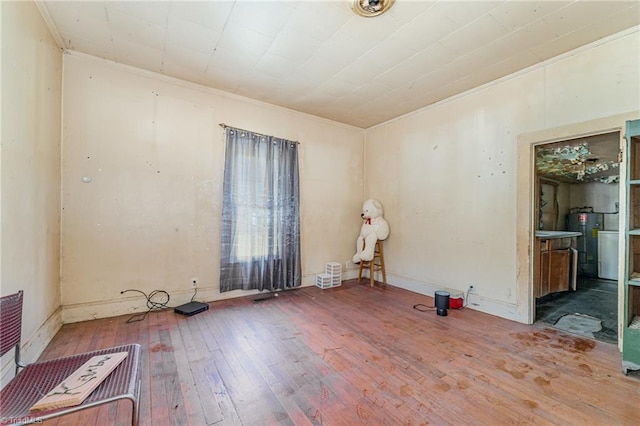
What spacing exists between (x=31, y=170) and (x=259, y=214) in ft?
7.32

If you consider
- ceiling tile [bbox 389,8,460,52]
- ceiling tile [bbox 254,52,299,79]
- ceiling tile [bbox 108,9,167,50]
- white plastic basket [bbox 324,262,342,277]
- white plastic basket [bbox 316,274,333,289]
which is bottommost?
white plastic basket [bbox 316,274,333,289]

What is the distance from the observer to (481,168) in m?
3.29

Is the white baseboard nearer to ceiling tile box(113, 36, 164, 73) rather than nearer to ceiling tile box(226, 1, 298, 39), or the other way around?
ceiling tile box(113, 36, 164, 73)

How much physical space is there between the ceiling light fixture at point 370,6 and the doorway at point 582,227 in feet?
7.32

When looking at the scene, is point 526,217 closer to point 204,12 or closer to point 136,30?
point 204,12

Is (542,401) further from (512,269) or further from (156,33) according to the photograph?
(156,33)

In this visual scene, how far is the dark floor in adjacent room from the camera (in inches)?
109

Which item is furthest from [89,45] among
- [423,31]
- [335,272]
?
[335,272]

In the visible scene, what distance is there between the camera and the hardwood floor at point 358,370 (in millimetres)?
1550

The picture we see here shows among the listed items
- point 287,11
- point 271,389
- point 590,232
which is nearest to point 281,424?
point 271,389

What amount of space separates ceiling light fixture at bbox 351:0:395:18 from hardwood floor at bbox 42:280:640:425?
108 inches

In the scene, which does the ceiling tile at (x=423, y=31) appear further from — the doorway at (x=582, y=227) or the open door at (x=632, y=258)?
the doorway at (x=582, y=227)

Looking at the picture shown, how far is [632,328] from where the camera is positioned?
6.35ft

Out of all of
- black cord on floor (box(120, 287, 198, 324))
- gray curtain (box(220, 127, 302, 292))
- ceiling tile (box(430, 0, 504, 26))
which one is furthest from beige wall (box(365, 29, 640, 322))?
black cord on floor (box(120, 287, 198, 324))
